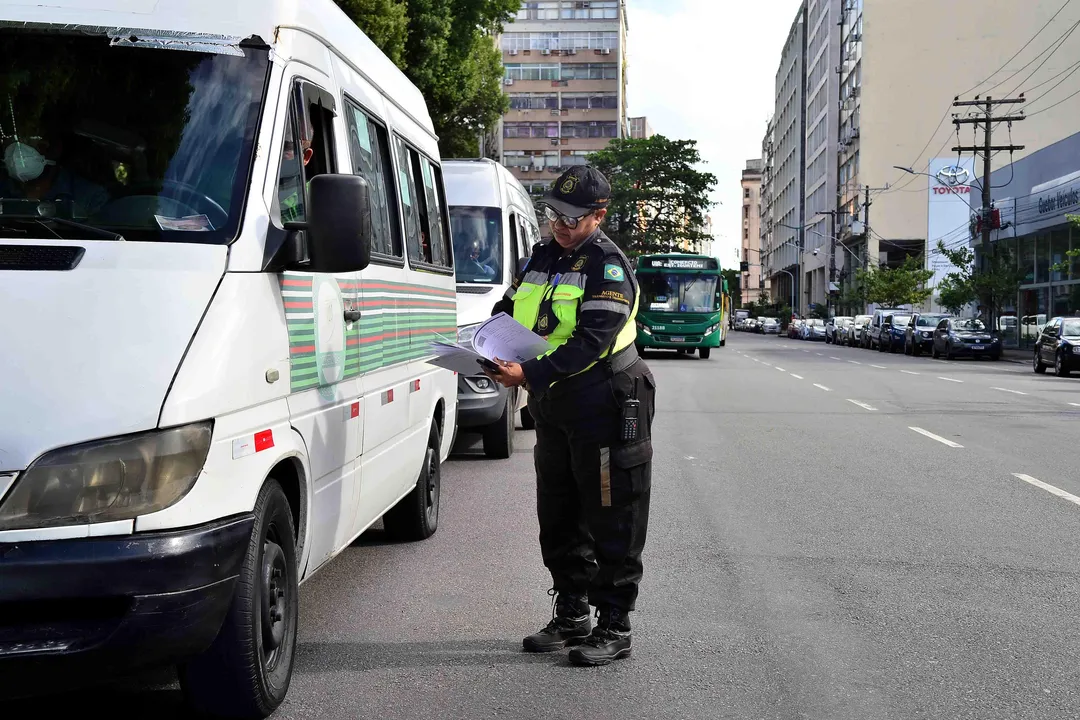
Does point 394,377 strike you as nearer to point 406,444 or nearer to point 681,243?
point 406,444

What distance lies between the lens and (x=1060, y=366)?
2917cm

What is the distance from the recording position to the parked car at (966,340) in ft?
130

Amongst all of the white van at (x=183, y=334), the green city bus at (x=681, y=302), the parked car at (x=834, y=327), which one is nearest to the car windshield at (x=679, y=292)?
the green city bus at (x=681, y=302)

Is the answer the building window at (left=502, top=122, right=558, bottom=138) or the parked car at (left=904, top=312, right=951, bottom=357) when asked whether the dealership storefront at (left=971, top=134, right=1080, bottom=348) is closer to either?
the parked car at (left=904, top=312, right=951, bottom=357)

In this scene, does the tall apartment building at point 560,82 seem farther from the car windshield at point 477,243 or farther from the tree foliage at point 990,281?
the car windshield at point 477,243

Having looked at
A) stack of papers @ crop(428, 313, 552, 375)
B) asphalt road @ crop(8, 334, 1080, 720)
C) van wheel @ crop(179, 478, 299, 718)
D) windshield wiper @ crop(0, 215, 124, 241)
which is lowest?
asphalt road @ crop(8, 334, 1080, 720)

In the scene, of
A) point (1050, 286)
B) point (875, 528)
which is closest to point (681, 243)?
point (1050, 286)

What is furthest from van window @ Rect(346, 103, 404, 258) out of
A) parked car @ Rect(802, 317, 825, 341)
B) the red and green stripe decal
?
parked car @ Rect(802, 317, 825, 341)

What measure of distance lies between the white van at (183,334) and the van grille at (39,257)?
12mm

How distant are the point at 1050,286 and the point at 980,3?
3748 cm

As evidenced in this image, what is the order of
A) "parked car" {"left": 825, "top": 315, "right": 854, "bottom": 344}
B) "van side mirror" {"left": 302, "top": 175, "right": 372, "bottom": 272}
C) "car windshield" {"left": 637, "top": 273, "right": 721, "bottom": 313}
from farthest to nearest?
Answer: 1. "parked car" {"left": 825, "top": 315, "right": 854, "bottom": 344}
2. "car windshield" {"left": 637, "top": 273, "right": 721, "bottom": 313}
3. "van side mirror" {"left": 302, "top": 175, "right": 372, "bottom": 272}

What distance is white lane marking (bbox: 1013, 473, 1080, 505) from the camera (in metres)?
8.95

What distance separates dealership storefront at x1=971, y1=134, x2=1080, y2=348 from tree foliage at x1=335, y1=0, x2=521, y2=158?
2113 cm

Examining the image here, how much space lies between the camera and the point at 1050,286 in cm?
4694
